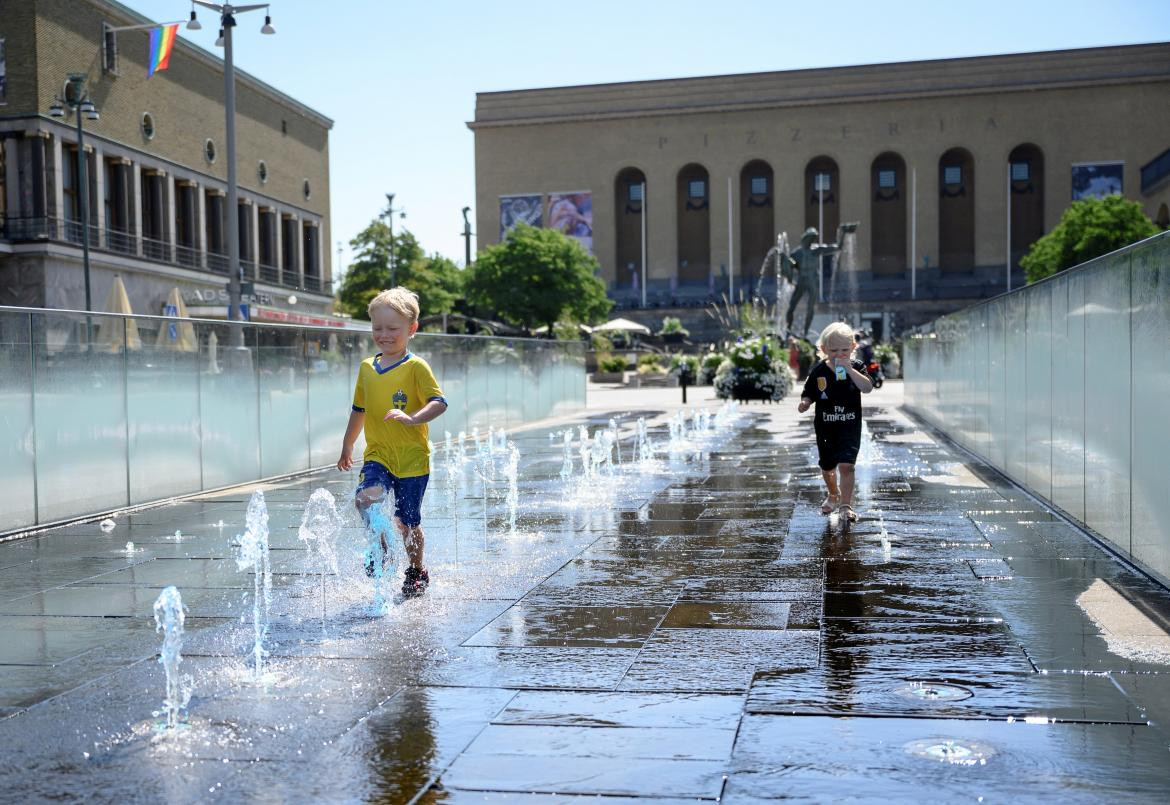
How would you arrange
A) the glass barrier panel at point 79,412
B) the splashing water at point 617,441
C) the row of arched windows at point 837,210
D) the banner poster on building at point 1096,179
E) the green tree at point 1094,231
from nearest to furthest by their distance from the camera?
the glass barrier panel at point 79,412 < the splashing water at point 617,441 < the green tree at point 1094,231 < the banner poster on building at point 1096,179 < the row of arched windows at point 837,210

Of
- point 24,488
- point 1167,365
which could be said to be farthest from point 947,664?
point 24,488

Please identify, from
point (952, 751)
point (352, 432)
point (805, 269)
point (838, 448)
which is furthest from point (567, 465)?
point (805, 269)

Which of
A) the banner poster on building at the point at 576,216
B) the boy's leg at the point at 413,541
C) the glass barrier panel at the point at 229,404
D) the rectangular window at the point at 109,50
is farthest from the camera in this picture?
the banner poster on building at the point at 576,216

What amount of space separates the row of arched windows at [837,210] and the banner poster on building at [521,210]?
226 inches

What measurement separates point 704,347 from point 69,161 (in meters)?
33.2

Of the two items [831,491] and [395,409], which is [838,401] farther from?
[395,409]

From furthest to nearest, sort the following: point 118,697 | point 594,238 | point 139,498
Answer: point 594,238
point 139,498
point 118,697

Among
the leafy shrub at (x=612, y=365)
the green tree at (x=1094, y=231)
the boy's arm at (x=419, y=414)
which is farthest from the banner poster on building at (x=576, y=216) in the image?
the boy's arm at (x=419, y=414)

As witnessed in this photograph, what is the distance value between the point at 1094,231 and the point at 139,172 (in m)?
Answer: 41.1

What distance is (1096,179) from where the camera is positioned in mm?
80062

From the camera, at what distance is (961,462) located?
47.1 ft

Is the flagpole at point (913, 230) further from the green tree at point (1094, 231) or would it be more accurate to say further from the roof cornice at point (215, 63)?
the roof cornice at point (215, 63)

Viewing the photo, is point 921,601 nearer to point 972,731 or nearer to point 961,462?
point 972,731

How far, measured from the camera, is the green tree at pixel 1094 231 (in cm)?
5728
